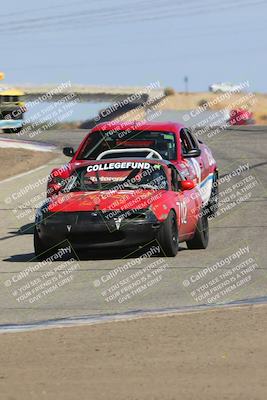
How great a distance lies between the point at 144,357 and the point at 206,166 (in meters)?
10.6

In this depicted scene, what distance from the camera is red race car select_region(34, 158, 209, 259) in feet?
40.5

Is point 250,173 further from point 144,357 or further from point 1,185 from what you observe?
point 144,357

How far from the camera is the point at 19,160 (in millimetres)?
28922

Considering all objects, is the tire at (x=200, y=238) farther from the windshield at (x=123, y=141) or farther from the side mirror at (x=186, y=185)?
Answer: the windshield at (x=123, y=141)

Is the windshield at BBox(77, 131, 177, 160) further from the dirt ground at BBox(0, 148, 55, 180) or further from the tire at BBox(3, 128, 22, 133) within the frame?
the tire at BBox(3, 128, 22, 133)

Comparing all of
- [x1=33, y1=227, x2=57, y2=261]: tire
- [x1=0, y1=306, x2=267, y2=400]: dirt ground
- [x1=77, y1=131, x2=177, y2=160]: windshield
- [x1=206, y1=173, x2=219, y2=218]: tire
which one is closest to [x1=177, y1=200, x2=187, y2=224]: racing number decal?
[x1=33, y1=227, x2=57, y2=261]: tire

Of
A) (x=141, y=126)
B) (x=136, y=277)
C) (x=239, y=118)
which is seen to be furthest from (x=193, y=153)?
(x=239, y=118)

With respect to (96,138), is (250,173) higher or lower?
lower

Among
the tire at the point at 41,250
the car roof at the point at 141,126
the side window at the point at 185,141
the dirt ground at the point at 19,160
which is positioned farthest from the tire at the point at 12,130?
the tire at the point at 41,250

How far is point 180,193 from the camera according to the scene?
44.1 feet

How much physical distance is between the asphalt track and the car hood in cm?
59

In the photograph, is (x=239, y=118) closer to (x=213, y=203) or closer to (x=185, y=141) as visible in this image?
(x=213, y=203)

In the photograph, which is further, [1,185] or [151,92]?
[151,92]

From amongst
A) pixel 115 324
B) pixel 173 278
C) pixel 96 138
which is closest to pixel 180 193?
pixel 173 278
